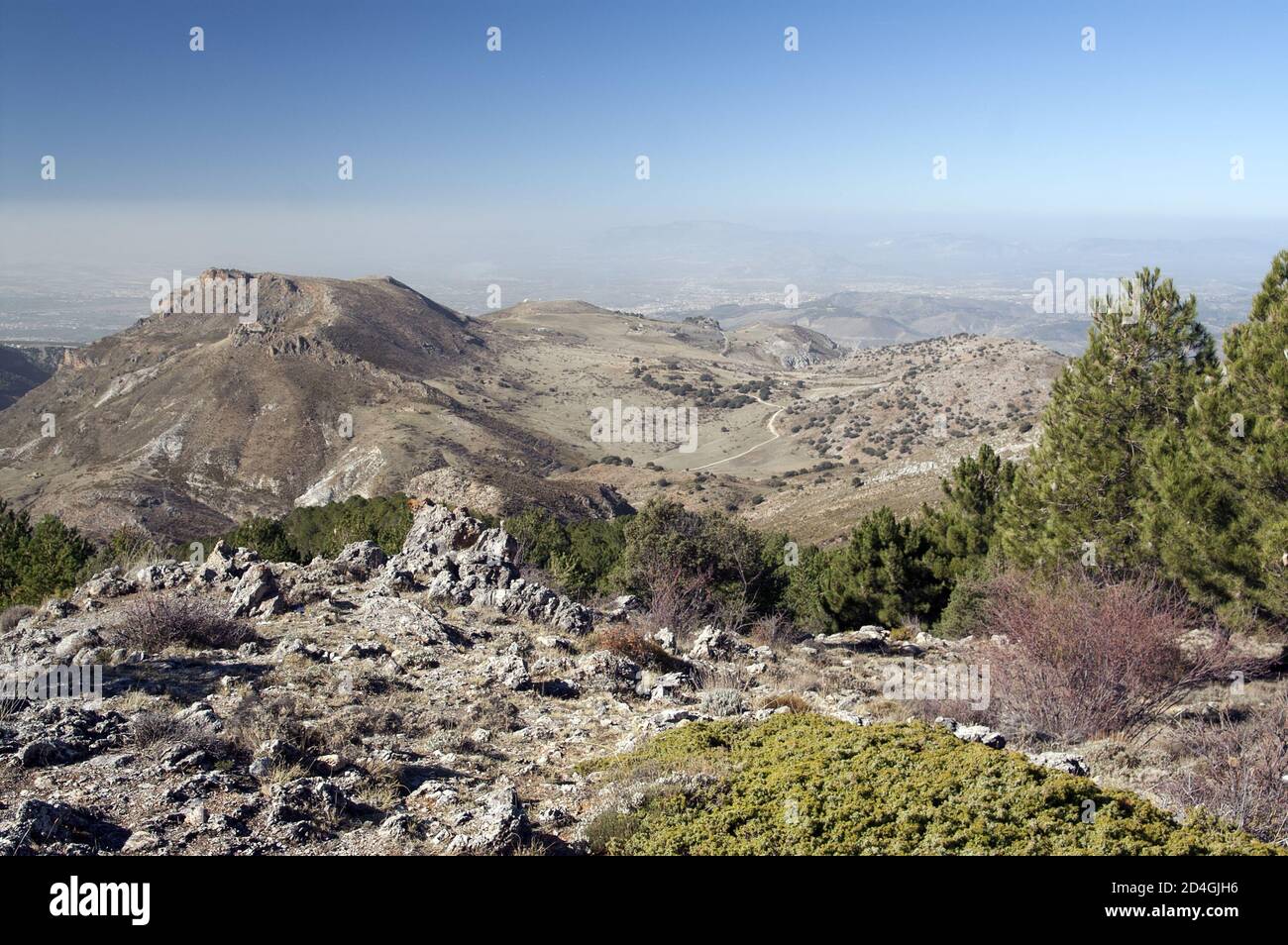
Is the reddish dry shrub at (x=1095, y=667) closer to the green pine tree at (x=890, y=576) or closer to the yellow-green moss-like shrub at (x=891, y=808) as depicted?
the yellow-green moss-like shrub at (x=891, y=808)

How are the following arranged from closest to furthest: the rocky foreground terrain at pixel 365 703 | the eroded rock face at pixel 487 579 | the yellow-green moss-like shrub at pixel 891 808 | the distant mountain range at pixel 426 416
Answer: the yellow-green moss-like shrub at pixel 891 808
the rocky foreground terrain at pixel 365 703
the eroded rock face at pixel 487 579
the distant mountain range at pixel 426 416

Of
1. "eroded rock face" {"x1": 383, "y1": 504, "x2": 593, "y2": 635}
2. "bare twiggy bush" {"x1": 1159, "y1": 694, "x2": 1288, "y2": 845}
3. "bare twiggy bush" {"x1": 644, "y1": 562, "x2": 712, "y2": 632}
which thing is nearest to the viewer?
"bare twiggy bush" {"x1": 1159, "y1": 694, "x2": 1288, "y2": 845}

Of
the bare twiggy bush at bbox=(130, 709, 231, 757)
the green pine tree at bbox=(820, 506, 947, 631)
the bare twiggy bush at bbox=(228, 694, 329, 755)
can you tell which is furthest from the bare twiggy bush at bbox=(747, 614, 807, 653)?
the bare twiggy bush at bbox=(130, 709, 231, 757)

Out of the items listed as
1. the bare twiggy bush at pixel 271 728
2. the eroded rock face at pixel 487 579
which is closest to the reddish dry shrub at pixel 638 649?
the eroded rock face at pixel 487 579

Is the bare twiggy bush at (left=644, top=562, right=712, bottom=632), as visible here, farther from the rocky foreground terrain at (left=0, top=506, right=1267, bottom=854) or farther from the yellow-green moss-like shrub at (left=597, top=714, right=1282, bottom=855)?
the yellow-green moss-like shrub at (left=597, top=714, right=1282, bottom=855)
